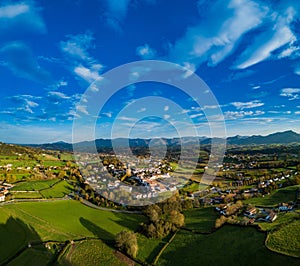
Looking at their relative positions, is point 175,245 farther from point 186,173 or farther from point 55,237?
point 186,173

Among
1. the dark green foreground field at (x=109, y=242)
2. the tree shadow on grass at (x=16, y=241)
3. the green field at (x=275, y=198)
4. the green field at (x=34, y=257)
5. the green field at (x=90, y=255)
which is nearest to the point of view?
the dark green foreground field at (x=109, y=242)

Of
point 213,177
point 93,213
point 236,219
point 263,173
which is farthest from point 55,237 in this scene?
point 263,173

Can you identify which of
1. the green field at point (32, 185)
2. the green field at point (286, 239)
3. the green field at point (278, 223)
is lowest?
the green field at point (278, 223)

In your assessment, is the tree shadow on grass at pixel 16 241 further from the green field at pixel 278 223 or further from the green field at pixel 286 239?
the green field at pixel 278 223

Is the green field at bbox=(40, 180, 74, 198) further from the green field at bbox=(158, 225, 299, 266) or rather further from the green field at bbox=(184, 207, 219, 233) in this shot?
the green field at bbox=(158, 225, 299, 266)

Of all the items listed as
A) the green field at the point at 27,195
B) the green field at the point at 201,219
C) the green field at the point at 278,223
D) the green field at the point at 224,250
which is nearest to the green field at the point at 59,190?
the green field at the point at 27,195

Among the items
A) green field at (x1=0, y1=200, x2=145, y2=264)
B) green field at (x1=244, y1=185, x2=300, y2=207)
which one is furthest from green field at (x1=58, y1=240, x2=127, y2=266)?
green field at (x1=244, y1=185, x2=300, y2=207)

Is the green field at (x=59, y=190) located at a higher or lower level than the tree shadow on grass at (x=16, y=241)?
higher
